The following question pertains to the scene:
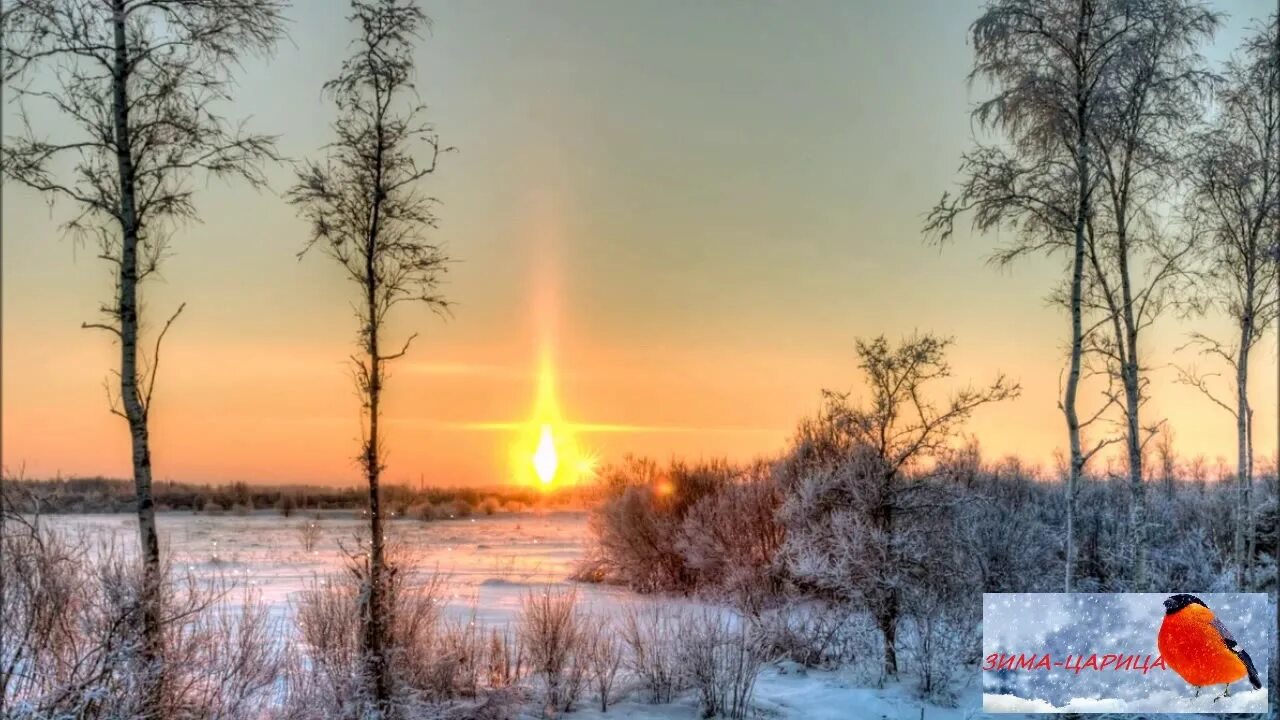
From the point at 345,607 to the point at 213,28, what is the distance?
5704 mm

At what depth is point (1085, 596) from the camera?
10.2 meters

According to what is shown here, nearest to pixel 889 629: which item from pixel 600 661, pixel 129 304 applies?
pixel 600 661

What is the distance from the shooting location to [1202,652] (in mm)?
10000

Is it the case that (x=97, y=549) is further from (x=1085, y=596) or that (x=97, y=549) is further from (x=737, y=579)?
(x=737, y=579)

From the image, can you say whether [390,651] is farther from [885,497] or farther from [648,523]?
[648,523]

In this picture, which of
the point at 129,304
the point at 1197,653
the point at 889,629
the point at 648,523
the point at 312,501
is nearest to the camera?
the point at 129,304

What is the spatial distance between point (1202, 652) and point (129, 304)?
11.3 metres

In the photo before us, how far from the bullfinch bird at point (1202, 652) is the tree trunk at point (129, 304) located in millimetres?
10131

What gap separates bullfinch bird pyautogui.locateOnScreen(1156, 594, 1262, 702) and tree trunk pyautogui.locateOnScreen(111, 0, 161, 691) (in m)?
10.1

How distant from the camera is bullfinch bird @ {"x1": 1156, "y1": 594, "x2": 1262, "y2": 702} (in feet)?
32.3

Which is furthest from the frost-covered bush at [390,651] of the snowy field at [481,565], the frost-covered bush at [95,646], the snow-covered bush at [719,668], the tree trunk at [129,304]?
the snow-covered bush at [719,668]

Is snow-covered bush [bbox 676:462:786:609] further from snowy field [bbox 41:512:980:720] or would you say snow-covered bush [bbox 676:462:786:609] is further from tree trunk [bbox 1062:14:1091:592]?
tree trunk [bbox 1062:14:1091:592]

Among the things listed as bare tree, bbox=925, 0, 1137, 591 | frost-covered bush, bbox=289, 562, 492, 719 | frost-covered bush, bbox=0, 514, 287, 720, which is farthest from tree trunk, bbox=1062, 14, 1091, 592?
frost-covered bush, bbox=0, 514, 287, 720

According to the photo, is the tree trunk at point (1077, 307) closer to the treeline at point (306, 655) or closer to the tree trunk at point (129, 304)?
the treeline at point (306, 655)
